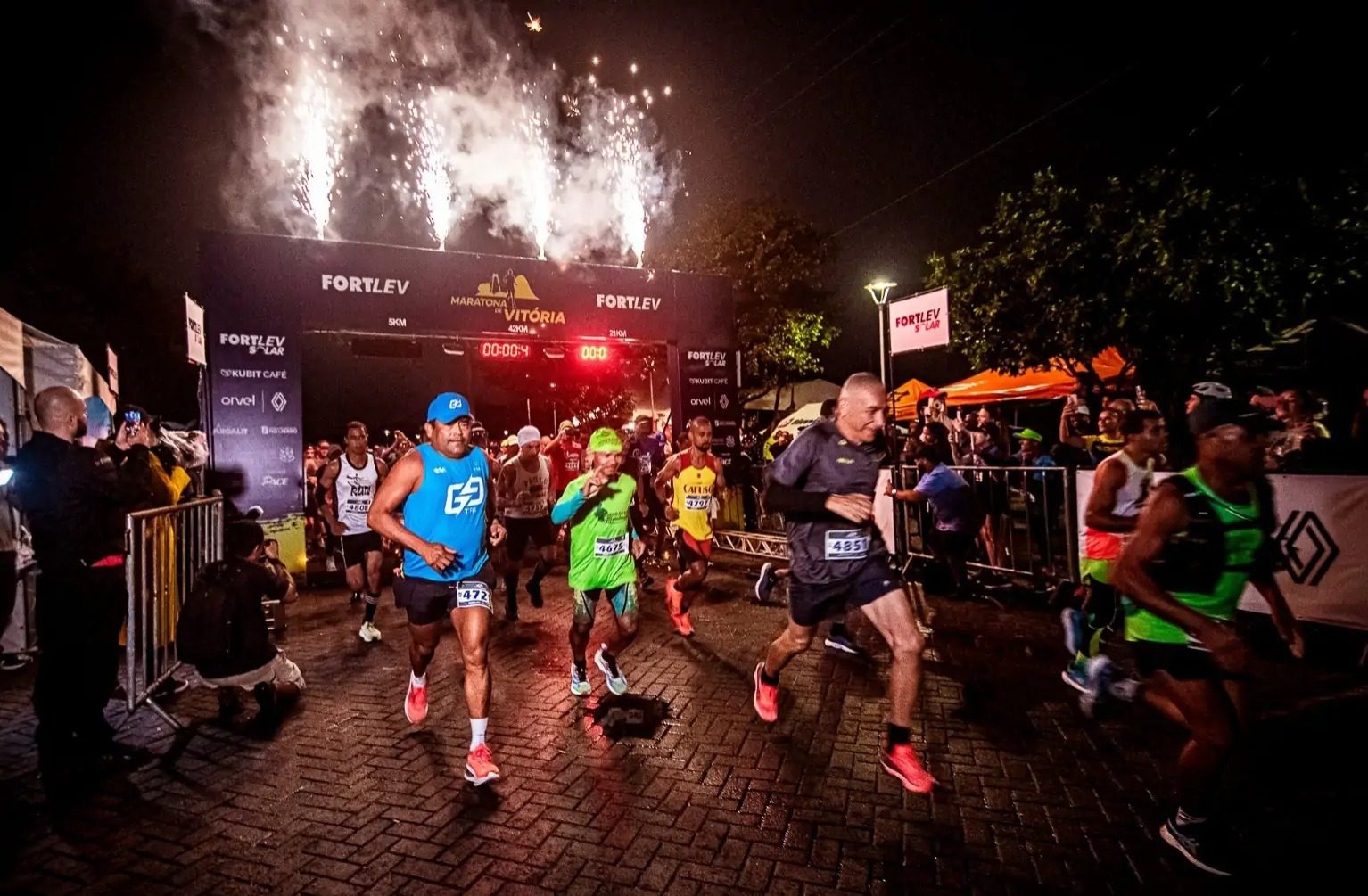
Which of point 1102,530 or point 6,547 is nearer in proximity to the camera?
point 1102,530

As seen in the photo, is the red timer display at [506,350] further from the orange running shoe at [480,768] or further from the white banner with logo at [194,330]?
the orange running shoe at [480,768]

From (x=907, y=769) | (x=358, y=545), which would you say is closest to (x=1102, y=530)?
(x=907, y=769)

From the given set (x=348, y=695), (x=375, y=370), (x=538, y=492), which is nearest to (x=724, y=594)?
(x=538, y=492)

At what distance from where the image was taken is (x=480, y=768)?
4.26 meters

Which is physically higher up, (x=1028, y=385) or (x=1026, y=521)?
(x=1028, y=385)

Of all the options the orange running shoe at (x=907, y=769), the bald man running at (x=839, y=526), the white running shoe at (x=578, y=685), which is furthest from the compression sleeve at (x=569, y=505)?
the orange running shoe at (x=907, y=769)

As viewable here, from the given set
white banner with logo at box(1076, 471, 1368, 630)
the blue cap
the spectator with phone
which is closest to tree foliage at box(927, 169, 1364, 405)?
white banner with logo at box(1076, 471, 1368, 630)

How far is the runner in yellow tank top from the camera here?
787 centimetres

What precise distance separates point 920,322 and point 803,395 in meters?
17.4

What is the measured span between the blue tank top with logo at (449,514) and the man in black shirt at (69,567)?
1.89m

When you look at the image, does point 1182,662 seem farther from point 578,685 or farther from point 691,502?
point 691,502

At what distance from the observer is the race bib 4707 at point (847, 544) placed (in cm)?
446

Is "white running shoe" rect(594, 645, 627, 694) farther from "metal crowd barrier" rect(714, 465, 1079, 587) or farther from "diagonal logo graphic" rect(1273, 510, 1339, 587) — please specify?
"diagonal logo graphic" rect(1273, 510, 1339, 587)

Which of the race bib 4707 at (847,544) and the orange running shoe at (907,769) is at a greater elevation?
the race bib 4707 at (847,544)
